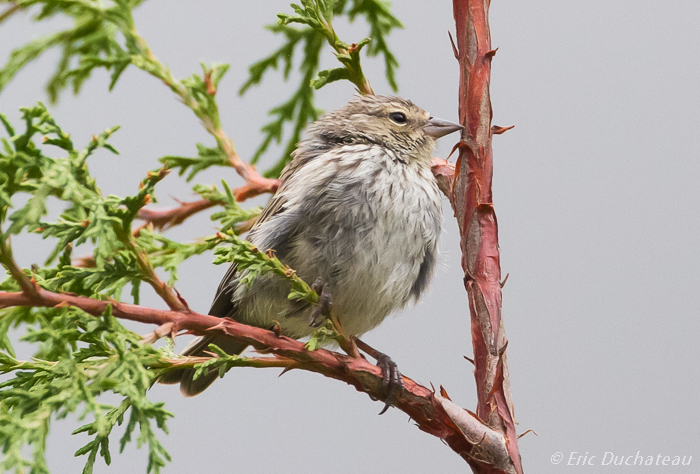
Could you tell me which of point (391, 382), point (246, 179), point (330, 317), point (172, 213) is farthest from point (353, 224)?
point (172, 213)

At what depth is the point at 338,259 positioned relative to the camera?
152 centimetres

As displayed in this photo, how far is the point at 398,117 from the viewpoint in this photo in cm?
177

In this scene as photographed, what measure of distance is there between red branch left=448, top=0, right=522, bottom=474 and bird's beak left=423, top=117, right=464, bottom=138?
19 cm

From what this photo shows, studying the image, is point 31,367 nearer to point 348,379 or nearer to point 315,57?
point 348,379

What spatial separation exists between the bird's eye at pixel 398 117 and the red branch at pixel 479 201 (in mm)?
253

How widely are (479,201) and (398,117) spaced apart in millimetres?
375

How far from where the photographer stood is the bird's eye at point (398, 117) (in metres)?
1.77

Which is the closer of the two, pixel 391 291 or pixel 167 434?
pixel 167 434

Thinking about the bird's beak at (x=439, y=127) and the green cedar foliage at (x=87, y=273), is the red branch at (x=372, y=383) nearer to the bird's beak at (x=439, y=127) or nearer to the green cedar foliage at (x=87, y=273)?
the green cedar foliage at (x=87, y=273)

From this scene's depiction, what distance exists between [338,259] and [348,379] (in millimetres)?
251

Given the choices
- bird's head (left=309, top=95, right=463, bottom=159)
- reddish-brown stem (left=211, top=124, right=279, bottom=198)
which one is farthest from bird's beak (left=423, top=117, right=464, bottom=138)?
reddish-brown stem (left=211, top=124, right=279, bottom=198)

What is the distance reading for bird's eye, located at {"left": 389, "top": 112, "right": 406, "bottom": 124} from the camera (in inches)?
69.5

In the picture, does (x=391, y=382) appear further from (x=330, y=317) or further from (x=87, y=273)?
(x=87, y=273)

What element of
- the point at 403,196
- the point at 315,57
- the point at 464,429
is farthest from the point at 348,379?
the point at 315,57
